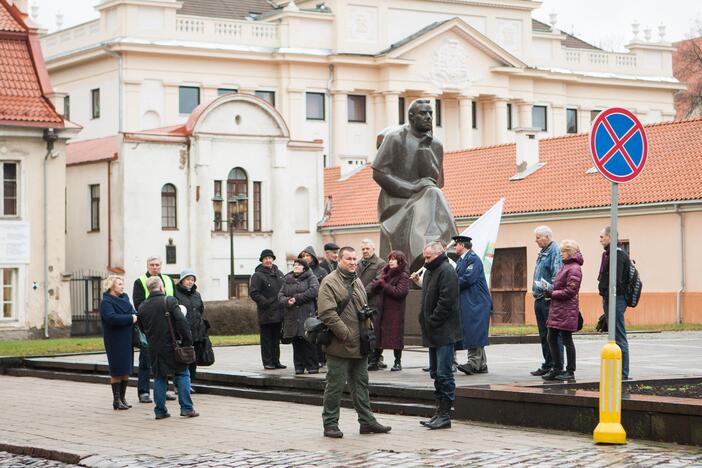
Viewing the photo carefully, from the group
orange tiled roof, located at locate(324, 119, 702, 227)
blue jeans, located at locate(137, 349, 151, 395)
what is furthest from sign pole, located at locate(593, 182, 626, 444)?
orange tiled roof, located at locate(324, 119, 702, 227)

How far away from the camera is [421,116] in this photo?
21469 mm

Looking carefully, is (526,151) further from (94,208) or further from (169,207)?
(94,208)

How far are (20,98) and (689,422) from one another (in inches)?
1315

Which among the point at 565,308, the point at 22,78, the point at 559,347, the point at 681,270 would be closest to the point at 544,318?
the point at 559,347

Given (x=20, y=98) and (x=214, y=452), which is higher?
(x=20, y=98)

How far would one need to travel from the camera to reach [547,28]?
8506 cm

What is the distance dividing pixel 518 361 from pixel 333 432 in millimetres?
7042

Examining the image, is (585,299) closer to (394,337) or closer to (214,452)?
(394,337)

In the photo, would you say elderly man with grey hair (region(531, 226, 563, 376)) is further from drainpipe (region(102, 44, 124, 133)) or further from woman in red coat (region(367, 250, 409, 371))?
drainpipe (region(102, 44, 124, 133))

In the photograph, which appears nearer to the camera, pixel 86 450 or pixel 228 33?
pixel 86 450

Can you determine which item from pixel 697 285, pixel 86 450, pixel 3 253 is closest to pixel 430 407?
pixel 86 450

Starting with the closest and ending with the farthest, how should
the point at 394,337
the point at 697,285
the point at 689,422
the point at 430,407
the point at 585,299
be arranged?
the point at 689,422, the point at 430,407, the point at 394,337, the point at 697,285, the point at 585,299

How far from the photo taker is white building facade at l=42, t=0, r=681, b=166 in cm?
6888

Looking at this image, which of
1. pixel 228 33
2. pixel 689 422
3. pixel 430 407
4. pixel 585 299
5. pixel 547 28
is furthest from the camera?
pixel 547 28
